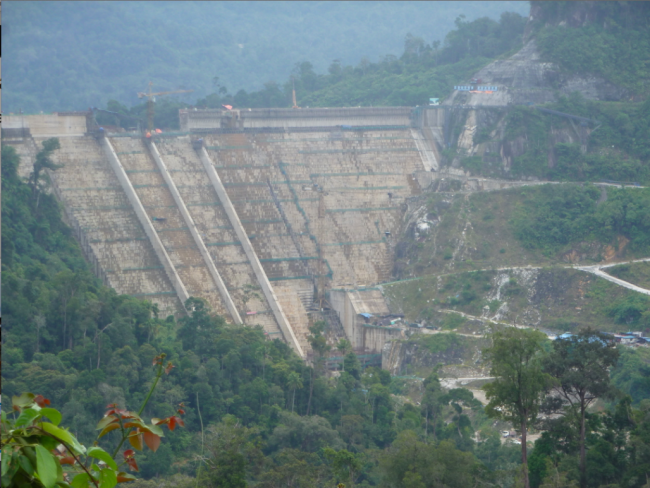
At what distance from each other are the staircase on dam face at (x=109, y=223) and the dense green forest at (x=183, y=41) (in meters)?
37.3

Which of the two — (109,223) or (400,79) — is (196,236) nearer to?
(109,223)

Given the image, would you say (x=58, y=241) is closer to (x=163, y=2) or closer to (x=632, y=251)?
(x=632, y=251)

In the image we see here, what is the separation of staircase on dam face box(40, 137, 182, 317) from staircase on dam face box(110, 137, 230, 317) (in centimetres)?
95

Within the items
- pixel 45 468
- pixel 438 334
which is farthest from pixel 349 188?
pixel 45 468

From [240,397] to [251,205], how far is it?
16117mm

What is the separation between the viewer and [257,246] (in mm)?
49812

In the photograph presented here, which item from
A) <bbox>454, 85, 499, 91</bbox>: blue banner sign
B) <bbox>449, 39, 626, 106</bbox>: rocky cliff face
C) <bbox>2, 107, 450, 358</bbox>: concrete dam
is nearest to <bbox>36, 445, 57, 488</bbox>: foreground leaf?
<bbox>2, 107, 450, 358</bbox>: concrete dam

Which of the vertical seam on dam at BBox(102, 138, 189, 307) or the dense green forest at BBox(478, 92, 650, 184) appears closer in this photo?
the vertical seam on dam at BBox(102, 138, 189, 307)

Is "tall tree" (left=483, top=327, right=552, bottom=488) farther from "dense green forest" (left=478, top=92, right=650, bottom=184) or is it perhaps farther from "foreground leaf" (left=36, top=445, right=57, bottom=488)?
"dense green forest" (left=478, top=92, right=650, bottom=184)

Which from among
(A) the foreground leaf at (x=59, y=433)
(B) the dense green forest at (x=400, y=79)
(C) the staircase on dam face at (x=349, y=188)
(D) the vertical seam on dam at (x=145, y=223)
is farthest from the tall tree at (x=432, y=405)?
(A) the foreground leaf at (x=59, y=433)

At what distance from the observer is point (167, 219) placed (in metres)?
48.0

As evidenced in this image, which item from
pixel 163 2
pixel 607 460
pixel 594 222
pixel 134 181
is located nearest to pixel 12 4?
pixel 163 2

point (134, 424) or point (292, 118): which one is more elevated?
point (292, 118)

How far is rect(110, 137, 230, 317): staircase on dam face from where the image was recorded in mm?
46500
